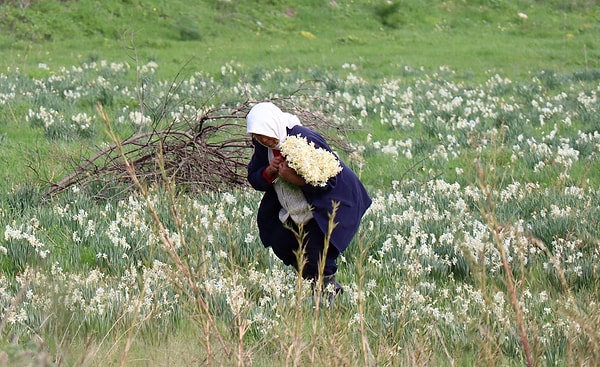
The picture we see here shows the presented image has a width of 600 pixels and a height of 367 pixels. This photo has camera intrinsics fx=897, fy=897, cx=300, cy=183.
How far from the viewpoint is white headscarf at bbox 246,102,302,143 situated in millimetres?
4684

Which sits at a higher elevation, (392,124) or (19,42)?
(392,124)

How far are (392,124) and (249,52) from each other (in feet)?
32.8

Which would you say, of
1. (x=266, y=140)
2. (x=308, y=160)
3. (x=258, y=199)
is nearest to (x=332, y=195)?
(x=308, y=160)

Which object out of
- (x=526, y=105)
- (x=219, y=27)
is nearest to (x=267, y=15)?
(x=219, y=27)

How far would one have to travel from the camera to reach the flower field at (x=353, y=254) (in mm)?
3410

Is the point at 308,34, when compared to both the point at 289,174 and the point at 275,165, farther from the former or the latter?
the point at 289,174

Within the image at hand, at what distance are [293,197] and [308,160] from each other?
431 millimetres

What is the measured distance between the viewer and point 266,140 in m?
4.78

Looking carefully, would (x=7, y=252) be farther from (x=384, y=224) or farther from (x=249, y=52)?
(x=249, y=52)

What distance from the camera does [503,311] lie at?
179 inches

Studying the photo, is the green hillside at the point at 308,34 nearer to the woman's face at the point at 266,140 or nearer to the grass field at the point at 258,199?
the grass field at the point at 258,199

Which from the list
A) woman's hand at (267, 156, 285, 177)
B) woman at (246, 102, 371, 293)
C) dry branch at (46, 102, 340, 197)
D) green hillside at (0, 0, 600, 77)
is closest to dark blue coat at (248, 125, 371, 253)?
woman at (246, 102, 371, 293)

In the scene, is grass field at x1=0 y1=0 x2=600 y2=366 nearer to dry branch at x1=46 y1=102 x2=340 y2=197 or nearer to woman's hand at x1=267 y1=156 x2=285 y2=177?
dry branch at x1=46 y1=102 x2=340 y2=197

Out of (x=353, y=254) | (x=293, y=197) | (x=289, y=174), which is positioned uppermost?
(x=289, y=174)
